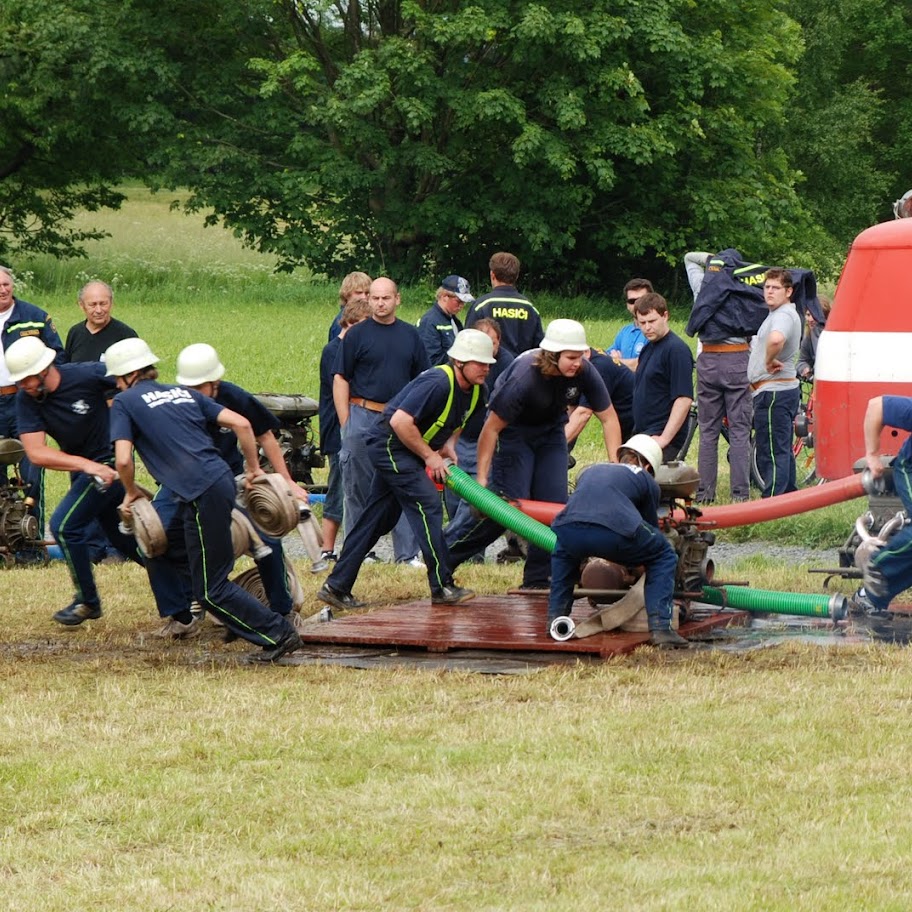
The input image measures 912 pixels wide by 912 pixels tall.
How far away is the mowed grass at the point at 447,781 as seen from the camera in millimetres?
5316

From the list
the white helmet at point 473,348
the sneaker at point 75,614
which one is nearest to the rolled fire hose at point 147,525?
the sneaker at point 75,614

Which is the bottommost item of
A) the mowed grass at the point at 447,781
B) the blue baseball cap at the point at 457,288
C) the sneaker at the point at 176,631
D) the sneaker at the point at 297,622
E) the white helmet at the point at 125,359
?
the sneaker at the point at 176,631

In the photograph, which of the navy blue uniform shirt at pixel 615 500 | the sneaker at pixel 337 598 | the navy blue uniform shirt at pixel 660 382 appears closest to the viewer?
the navy blue uniform shirt at pixel 615 500

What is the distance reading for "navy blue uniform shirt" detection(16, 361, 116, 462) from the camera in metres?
10.0

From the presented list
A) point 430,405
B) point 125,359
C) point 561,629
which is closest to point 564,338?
point 430,405

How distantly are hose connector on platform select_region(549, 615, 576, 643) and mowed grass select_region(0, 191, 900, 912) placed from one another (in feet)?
1.37

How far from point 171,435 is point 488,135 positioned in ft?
96.7

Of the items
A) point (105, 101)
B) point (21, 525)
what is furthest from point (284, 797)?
point (105, 101)

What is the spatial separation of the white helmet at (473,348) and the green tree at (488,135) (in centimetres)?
2440

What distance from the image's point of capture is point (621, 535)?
28.2 ft

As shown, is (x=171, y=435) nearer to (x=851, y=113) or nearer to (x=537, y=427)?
(x=537, y=427)

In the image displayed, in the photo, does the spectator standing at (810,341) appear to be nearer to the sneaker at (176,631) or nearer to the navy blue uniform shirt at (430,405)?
the navy blue uniform shirt at (430,405)

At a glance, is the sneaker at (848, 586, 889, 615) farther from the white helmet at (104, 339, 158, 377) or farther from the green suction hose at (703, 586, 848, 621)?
the white helmet at (104, 339, 158, 377)

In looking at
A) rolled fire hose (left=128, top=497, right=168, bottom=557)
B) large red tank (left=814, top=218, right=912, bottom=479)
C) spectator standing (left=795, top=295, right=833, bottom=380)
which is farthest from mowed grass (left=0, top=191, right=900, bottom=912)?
spectator standing (left=795, top=295, right=833, bottom=380)
